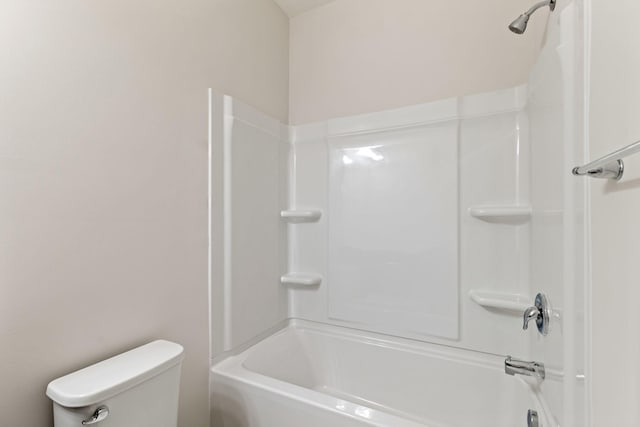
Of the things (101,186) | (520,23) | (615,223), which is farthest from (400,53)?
(101,186)

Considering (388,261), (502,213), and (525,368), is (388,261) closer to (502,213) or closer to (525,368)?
(502,213)

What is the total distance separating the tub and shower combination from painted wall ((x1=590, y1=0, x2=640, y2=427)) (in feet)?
0.90

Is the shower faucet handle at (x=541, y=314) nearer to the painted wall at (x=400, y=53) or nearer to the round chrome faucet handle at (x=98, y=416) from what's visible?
the painted wall at (x=400, y=53)

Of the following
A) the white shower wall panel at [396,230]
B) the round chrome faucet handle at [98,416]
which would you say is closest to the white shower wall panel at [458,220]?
the white shower wall panel at [396,230]

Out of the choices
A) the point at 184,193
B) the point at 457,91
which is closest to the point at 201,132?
the point at 184,193

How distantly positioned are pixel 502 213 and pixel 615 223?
80cm

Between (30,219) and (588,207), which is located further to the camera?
(30,219)

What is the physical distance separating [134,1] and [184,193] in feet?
2.45

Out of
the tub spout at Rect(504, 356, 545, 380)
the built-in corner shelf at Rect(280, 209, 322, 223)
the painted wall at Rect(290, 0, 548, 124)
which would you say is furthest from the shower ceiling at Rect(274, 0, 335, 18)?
the tub spout at Rect(504, 356, 545, 380)

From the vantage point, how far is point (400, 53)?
168 centimetres

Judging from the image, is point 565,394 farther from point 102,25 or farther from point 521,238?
point 102,25

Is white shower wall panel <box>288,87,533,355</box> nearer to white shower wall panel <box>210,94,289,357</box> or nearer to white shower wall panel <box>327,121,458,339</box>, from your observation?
white shower wall panel <box>327,121,458,339</box>

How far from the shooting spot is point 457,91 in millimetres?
1543

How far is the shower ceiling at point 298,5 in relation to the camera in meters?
1.88
